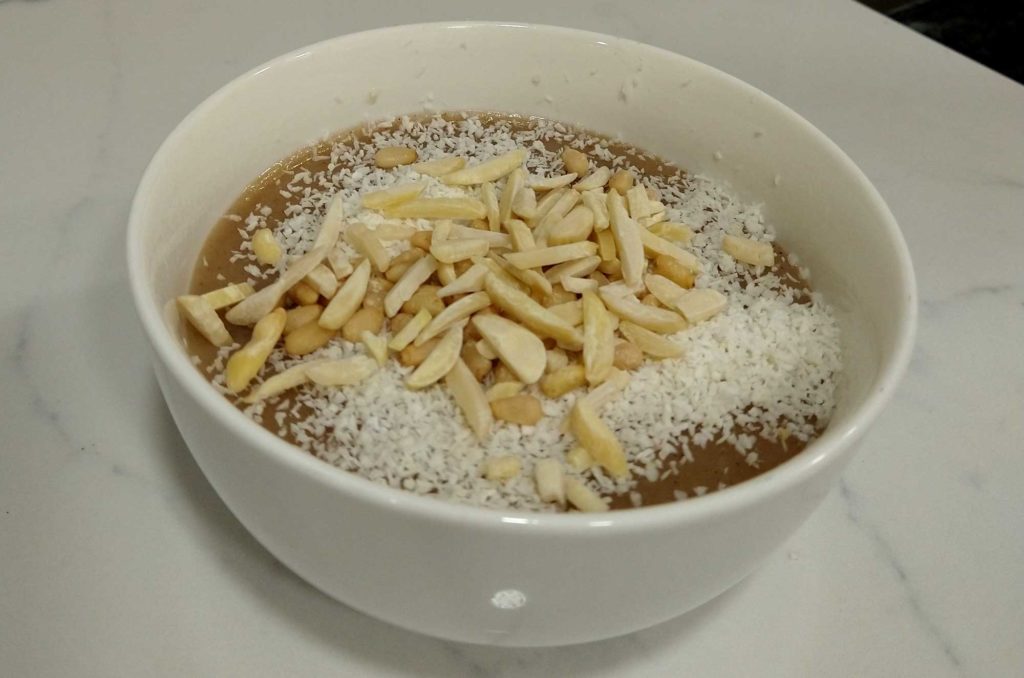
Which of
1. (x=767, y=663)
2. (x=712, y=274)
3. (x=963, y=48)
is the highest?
(x=712, y=274)

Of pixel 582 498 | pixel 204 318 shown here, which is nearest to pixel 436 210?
pixel 204 318

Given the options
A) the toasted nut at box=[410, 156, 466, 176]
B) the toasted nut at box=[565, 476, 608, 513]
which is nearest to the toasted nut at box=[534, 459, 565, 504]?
the toasted nut at box=[565, 476, 608, 513]

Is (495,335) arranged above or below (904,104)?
above

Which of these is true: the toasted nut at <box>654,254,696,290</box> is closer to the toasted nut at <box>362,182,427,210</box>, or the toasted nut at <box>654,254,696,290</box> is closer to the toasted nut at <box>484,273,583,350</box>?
the toasted nut at <box>484,273,583,350</box>

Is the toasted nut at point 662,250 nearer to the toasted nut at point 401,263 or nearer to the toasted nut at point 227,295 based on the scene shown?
the toasted nut at point 401,263

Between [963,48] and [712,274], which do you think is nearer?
[712,274]

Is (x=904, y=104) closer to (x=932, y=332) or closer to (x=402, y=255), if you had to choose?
(x=932, y=332)

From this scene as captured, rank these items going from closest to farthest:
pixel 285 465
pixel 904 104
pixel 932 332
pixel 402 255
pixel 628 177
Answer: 1. pixel 285 465
2. pixel 402 255
3. pixel 628 177
4. pixel 932 332
5. pixel 904 104

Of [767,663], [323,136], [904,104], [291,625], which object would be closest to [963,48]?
[904,104]
